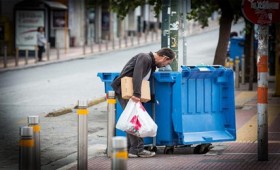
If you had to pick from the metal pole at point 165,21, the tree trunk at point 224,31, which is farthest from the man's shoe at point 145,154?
the tree trunk at point 224,31

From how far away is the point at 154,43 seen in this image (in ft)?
205

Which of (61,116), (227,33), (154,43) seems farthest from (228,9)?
(154,43)

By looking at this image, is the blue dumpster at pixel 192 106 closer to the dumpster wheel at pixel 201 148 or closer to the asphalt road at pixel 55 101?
the dumpster wheel at pixel 201 148

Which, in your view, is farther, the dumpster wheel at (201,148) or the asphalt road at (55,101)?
the asphalt road at (55,101)

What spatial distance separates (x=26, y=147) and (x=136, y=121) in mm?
4747

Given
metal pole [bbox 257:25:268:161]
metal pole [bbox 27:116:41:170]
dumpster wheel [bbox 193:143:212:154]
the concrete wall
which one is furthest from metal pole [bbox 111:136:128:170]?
the concrete wall

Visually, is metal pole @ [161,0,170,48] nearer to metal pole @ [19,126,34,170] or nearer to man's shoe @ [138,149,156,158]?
man's shoe @ [138,149,156,158]

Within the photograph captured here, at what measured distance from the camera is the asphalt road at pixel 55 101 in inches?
558

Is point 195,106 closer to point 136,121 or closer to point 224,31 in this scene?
point 136,121

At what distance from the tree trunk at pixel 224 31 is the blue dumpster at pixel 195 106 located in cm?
1108

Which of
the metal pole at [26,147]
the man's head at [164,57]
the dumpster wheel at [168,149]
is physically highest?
the man's head at [164,57]

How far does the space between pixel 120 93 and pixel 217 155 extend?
1.69 metres

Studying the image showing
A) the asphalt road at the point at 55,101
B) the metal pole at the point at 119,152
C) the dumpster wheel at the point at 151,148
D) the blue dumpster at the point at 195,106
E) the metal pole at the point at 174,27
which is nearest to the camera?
the metal pole at the point at 119,152

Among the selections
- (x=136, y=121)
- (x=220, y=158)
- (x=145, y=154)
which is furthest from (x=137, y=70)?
(x=220, y=158)
